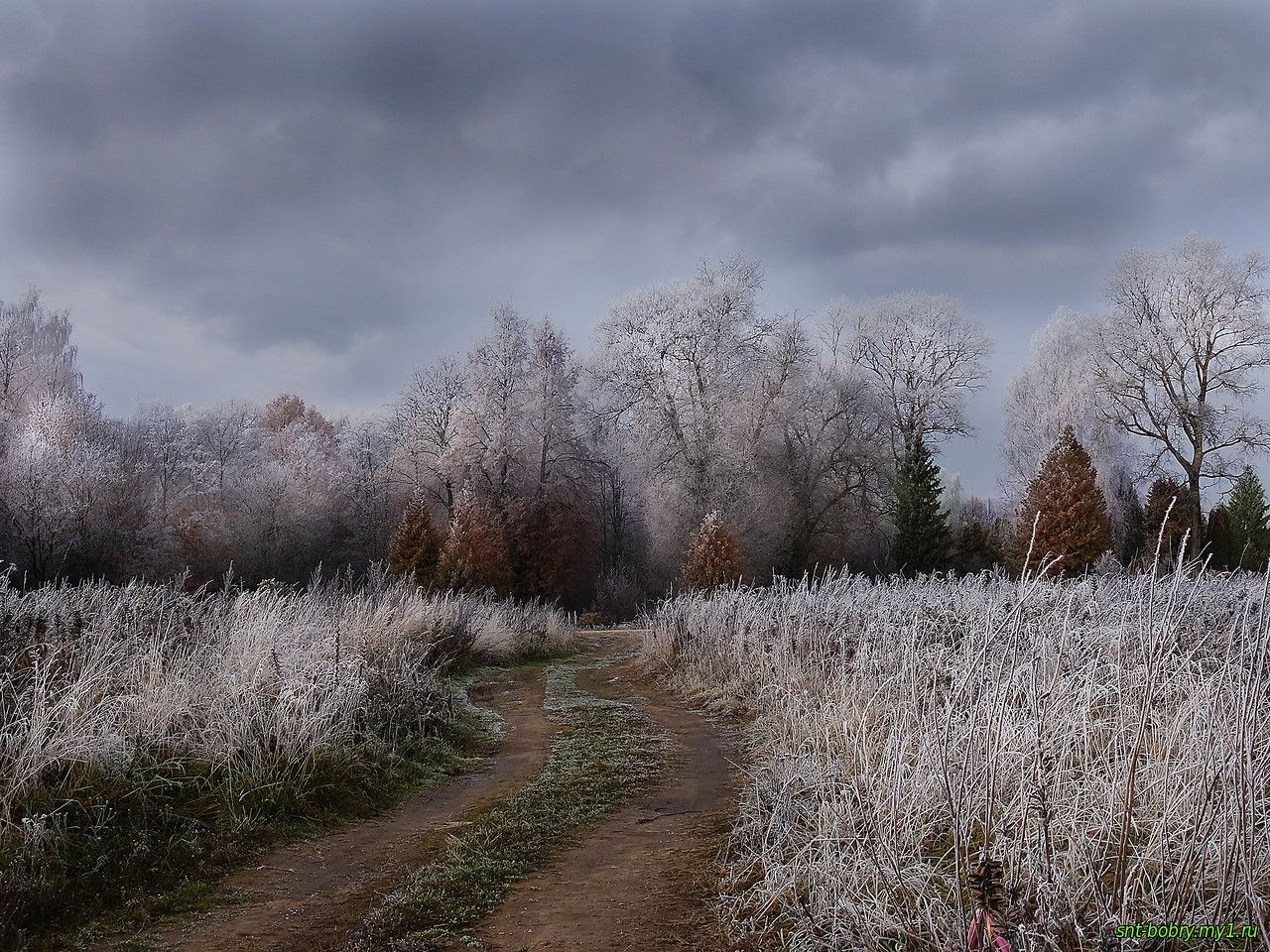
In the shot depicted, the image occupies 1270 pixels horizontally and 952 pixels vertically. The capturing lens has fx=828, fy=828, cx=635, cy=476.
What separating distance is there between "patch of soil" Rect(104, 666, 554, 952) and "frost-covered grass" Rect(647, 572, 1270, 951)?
5.64 feet

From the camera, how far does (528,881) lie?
4.12m

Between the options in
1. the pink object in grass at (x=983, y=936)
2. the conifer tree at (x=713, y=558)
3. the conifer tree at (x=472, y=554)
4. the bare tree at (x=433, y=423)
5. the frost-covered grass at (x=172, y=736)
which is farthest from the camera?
the bare tree at (x=433, y=423)

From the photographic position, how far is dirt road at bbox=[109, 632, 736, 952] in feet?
11.2

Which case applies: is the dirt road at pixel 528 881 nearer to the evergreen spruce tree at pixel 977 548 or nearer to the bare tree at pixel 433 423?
the bare tree at pixel 433 423

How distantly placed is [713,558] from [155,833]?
20.8m

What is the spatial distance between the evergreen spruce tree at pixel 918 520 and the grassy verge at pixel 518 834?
78.0 ft

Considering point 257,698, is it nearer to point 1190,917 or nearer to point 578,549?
point 1190,917

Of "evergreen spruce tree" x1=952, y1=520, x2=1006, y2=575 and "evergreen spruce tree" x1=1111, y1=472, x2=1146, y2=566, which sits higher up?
"evergreen spruce tree" x1=1111, y1=472, x2=1146, y2=566

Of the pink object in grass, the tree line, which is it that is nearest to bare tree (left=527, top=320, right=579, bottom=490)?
the tree line

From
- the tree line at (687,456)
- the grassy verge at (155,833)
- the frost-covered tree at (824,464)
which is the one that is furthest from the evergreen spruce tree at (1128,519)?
the grassy verge at (155,833)

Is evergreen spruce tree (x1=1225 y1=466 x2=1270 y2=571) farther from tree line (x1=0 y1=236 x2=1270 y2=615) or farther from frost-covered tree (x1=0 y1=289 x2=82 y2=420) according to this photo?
frost-covered tree (x1=0 y1=289 x2=82 y2=420)

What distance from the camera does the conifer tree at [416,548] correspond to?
24242mm

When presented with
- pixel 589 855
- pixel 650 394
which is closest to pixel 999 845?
pixel 589 855

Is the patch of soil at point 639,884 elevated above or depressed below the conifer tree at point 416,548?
below
